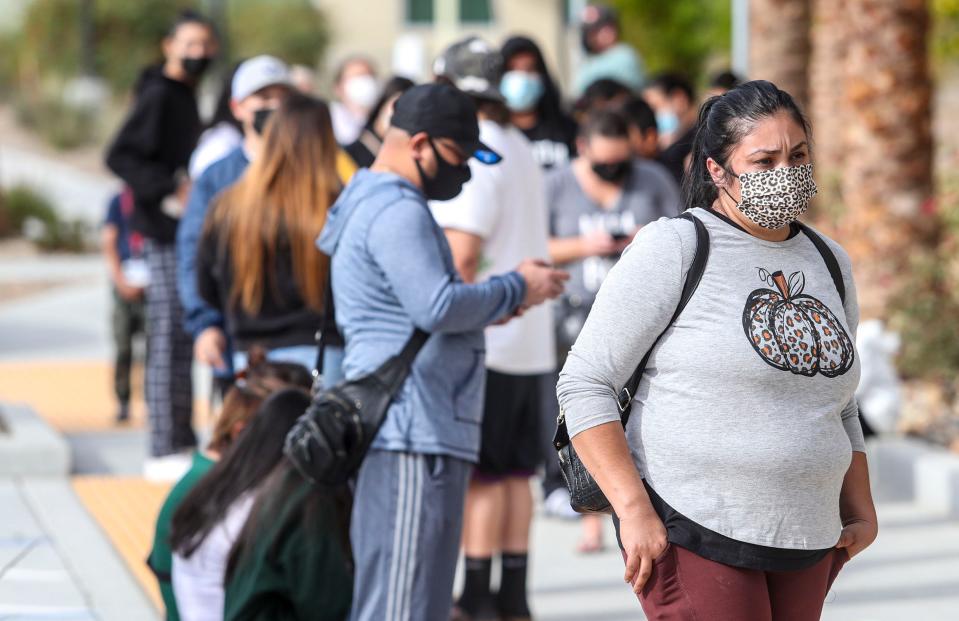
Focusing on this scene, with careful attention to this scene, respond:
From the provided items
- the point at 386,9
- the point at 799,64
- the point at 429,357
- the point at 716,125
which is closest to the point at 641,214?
the point at 429,357

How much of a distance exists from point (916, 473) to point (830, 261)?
4.48m

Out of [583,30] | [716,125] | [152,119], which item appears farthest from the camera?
[583,30]

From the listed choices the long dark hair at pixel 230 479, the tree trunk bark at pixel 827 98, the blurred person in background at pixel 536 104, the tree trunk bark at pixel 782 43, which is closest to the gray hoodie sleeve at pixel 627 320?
the long dark hair at pixel 230 479

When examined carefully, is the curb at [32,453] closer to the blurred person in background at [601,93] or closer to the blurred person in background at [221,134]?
the blurred person in background at [221,134]

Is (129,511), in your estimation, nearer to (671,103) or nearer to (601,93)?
(601,93)

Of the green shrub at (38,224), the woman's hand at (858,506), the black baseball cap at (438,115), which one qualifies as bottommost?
the green shrub at (38,224)

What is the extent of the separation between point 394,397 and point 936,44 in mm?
19868

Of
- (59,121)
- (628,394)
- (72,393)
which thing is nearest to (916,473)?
(628,394)

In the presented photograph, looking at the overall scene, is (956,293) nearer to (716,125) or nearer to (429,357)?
(429,357)

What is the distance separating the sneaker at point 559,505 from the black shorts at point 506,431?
179cm

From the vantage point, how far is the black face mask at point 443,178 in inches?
159

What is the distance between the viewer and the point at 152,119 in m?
7.80

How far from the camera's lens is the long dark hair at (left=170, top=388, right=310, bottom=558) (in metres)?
3.92

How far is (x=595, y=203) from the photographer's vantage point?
6.57 m
